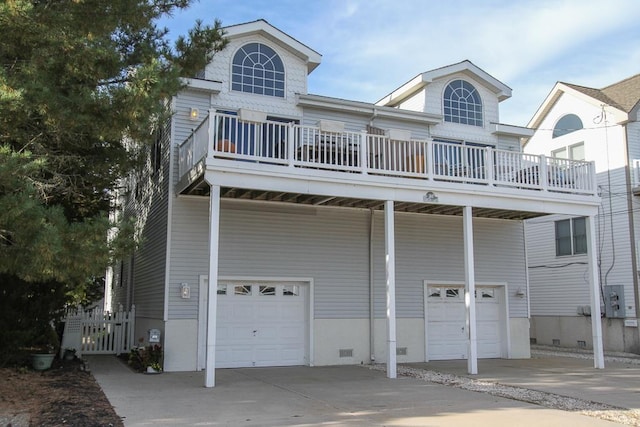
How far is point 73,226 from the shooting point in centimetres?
770

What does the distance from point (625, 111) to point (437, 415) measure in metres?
14.6

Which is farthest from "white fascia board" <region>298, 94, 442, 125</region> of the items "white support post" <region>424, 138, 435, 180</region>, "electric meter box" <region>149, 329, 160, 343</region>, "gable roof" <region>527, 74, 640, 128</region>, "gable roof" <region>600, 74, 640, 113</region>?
"gable roof" <region>600, 74, 640, 113</region>

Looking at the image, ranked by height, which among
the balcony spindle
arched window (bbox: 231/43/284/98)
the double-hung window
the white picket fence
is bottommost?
the white picket fence

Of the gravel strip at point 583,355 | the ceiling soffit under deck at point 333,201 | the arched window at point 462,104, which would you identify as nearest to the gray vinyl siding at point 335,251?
the ceiling soffit under deck at point 333,201

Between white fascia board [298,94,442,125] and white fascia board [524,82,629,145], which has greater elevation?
white fascia board [524,82,629,145]

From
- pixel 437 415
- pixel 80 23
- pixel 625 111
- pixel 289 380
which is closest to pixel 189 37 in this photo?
pixel 80 23

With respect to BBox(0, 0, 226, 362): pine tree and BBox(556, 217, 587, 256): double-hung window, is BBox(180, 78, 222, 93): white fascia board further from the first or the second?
BBox(556, 217, 587, 256): double-hung window

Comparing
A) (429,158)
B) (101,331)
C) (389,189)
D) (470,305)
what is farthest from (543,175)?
(101,331)

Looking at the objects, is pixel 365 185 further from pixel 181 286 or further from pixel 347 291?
pixel 181 286

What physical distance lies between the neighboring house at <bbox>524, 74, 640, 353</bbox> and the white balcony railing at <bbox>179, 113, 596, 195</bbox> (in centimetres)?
304

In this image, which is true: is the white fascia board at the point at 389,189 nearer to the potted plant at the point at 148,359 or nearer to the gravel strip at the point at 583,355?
the potted plant at the point at 148,359

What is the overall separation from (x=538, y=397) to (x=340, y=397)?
328 centimetres

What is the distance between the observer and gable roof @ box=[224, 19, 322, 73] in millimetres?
14227

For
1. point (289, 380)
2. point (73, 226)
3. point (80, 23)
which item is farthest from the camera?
point (289, 380)
